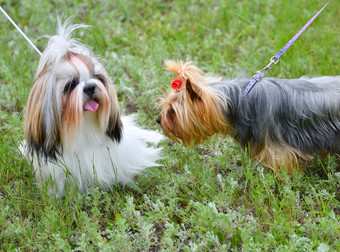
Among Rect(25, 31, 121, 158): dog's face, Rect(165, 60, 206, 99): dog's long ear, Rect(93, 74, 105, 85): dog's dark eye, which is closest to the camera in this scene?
Rect(25, 31, 121, 158): dog's face

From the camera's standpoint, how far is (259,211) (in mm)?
3158

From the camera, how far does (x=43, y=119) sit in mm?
2953

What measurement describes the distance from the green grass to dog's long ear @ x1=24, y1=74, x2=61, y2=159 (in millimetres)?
494

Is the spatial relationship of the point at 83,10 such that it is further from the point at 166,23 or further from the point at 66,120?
the point at 66,120

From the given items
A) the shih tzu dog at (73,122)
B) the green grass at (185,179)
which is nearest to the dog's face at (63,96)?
the shih tzu dog at (73,122)

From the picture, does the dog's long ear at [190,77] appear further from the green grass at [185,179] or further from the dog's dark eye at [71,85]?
the dog's dark eye at [71,85]

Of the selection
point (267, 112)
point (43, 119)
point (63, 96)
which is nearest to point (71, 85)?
point (63, 96)

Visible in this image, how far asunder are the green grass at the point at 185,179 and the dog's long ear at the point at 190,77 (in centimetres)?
71

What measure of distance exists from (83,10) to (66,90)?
4589mm

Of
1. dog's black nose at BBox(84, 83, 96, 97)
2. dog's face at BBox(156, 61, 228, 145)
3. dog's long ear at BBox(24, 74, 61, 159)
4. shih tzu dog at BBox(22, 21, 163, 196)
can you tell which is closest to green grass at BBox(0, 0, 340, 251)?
shih tzu dog at BBox(22, 21, 163, 196)

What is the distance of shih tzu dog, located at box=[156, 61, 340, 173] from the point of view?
3.34m

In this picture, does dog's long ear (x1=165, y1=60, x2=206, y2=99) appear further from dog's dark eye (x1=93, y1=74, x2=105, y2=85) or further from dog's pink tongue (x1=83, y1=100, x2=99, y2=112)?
dog's pink tongue (x1=83, y1=100, x2=99, y2=112)

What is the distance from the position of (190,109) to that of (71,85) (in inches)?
39.1

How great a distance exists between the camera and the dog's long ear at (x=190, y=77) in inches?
130
